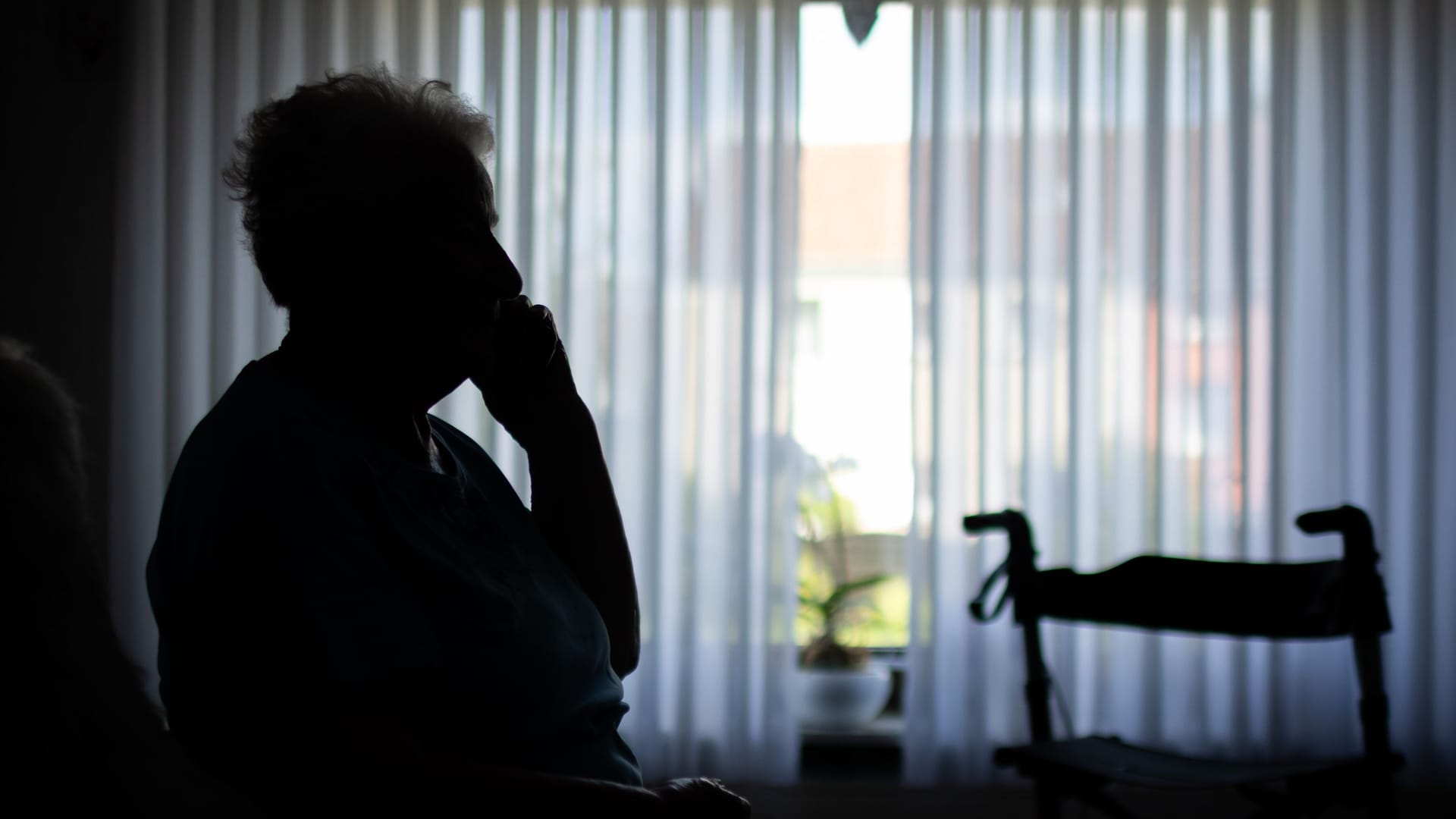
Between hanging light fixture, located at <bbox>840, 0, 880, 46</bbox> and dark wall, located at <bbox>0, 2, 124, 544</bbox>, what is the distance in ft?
5.79

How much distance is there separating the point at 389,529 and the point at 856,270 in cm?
194

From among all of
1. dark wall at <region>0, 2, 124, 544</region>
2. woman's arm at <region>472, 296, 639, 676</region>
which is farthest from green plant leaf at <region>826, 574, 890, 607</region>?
dark wall at <region>0, 2, 124, 544</region>

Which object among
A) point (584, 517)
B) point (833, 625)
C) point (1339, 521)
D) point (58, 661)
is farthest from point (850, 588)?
point (58, 661)

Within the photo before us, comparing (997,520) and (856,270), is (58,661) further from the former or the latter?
(856,270)

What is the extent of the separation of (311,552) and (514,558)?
0.73 ft

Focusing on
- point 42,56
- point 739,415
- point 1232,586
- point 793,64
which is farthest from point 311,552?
point 42,56

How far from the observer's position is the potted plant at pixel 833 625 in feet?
8.37

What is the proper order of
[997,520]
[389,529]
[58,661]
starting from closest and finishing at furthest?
[58,661] → [389,529] → [997,520]

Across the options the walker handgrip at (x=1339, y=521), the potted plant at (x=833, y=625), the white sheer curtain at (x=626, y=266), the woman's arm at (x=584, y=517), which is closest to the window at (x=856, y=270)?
the potted plant at (x=833, y=625)

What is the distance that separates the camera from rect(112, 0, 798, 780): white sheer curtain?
2434mm

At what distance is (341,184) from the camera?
0.82 m

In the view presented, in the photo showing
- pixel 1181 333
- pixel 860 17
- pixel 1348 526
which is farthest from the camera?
pixel 1181 333

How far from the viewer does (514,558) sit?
2.93 feet

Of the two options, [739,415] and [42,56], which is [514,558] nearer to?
[739,415]
